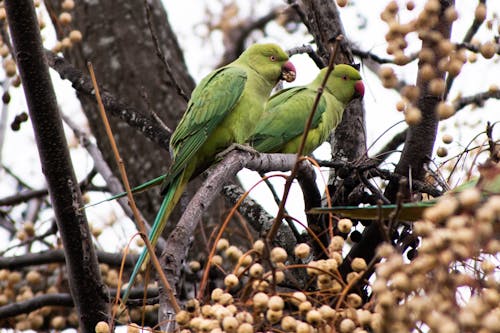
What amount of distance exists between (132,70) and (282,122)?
43.9 inches

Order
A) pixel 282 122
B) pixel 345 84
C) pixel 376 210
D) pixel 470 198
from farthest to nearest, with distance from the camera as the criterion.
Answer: pixel 345 84 < pixel 282 122 < pixel 376 210 < pixel 470 198

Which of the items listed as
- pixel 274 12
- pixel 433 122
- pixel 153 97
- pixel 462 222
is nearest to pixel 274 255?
pixel 462 222

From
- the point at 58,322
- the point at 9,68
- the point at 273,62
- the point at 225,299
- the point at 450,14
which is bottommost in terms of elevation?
the point at 225,299

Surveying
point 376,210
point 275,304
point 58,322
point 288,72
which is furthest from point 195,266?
point 275,304

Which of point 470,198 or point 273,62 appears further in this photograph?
point 273,62

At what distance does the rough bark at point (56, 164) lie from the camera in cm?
270

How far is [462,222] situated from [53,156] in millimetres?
1804

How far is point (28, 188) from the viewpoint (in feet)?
16.6

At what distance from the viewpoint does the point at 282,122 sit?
4.45 metres

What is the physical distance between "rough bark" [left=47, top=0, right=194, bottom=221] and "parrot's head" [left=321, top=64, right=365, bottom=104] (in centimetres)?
97

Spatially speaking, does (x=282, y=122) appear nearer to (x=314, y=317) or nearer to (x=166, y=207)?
(x=166, y=207)

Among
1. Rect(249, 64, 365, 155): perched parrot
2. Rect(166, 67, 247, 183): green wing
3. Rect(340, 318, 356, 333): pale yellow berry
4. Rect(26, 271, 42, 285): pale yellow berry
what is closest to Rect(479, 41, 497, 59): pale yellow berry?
Rect(340, 318, 356, 333): pale yellow berry

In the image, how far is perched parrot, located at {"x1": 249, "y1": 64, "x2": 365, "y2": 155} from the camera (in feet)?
14.3

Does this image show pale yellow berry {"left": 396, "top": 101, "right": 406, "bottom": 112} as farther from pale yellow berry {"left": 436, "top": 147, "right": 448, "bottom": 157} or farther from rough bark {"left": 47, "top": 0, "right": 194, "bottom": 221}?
rough bark {"left": 47, "top": 0, "right": 194, "bottom": 221}
